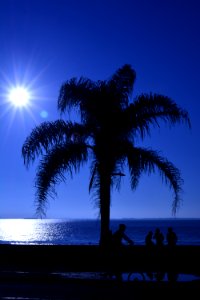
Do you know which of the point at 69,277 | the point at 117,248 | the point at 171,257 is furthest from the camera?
the point at 171,257

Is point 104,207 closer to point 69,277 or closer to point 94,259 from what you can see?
point 94,259

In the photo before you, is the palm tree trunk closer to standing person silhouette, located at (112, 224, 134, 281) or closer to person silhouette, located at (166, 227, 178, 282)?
standing person silhouette, located at (112, 224, 134, 281)

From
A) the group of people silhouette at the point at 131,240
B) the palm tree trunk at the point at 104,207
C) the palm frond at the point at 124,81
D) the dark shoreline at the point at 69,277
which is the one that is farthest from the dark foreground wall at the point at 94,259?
the palm frond at the point at 124,81

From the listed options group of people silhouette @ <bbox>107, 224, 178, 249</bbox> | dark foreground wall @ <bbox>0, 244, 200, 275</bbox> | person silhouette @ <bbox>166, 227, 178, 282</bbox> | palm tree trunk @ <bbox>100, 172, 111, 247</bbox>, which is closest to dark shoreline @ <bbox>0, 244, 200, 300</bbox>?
dark foreground wall @ <bbox>0, 244, 200, 275</bbox>

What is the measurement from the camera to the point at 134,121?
15.7 m

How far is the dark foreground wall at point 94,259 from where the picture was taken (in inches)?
545

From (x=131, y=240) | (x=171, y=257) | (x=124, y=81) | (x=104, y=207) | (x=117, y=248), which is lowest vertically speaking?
(x=171, y=257)

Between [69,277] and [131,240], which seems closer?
[69,277]

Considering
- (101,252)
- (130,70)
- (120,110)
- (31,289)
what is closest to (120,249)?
(101,252)

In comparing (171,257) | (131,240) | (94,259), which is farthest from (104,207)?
(171,257)

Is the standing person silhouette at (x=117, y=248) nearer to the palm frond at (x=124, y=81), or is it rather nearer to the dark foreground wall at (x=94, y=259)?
the dark foreground wall at (x=94, y=259)

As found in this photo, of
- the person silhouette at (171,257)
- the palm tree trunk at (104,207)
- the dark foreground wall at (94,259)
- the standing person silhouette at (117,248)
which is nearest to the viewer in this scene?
the standing person silhouette at (117,248)

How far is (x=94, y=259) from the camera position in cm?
1431

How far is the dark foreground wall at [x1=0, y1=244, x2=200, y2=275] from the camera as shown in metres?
13.8
